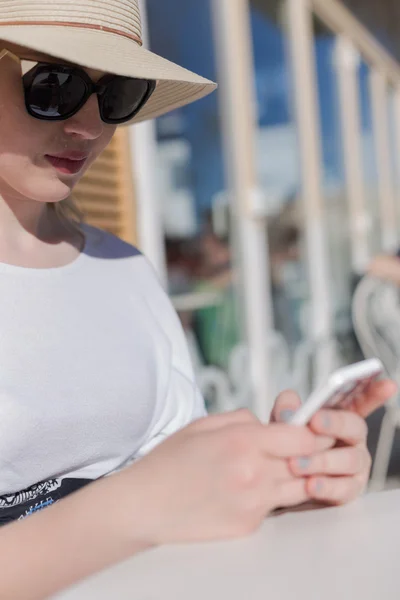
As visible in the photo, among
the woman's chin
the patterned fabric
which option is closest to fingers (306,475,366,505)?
the patterned fabric

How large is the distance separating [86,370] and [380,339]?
3.49m

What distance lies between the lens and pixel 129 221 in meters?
3.41

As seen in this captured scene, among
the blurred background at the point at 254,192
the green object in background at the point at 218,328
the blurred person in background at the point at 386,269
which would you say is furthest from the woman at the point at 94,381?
the blurred person in background at the point at 386,269

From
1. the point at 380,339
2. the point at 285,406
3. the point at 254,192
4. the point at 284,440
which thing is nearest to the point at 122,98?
the point at 285,406

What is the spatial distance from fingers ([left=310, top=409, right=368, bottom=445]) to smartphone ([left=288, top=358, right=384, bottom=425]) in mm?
11

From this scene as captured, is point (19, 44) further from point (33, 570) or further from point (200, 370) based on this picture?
point (200, 370)

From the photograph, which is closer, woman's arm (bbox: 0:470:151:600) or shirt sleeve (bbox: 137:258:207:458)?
woman's arm (bbox: 0:470:151:600)

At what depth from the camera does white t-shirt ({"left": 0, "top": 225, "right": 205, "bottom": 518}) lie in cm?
128

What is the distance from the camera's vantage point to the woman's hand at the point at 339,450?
1.00 m

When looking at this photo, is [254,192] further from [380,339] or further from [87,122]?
[87,122]

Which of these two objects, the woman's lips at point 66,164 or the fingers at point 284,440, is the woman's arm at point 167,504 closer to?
the fingers at point 284,440

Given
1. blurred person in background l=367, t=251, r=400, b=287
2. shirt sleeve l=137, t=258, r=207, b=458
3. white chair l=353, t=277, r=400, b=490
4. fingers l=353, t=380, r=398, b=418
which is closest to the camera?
fingers l=353, t=380, r=398, b=418

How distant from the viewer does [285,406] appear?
111 centimetres

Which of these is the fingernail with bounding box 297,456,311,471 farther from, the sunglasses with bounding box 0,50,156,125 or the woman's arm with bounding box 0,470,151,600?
the sunglasses with bounding box 0,50,156,125
